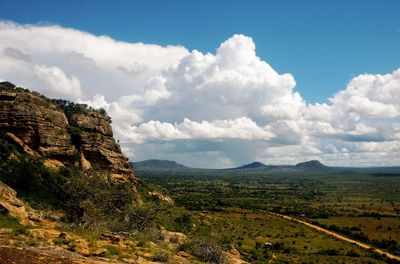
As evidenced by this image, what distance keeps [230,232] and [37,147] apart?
43832 mm

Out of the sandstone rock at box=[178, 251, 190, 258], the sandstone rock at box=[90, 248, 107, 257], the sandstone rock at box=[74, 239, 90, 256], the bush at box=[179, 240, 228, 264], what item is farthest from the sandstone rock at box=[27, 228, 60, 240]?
the bush at box=[179, 240, 228, 264]

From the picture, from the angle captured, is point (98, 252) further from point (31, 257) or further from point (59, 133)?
point (59, 133)

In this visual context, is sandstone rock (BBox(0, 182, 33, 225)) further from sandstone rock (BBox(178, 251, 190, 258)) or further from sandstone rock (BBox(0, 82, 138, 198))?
sandstone rock (BBox(0, 82, 138, 198))

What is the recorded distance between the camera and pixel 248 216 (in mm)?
113750

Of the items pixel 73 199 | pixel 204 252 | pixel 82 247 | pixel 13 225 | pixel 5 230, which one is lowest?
pixel 204 252

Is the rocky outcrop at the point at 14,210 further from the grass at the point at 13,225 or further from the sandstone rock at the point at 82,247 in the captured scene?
the sandstone rock at the point at 82,247

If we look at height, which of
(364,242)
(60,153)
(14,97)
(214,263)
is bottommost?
(364,242)

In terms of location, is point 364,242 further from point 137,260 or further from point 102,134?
point 137,260

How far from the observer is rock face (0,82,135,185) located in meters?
56.3

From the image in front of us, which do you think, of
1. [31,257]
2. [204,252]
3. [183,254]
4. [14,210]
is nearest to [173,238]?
[204,252]

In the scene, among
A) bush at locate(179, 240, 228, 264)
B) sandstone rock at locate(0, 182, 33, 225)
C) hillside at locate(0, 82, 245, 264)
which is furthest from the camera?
bush at locate(179, 240, 228, 264)

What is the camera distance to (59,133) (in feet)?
203

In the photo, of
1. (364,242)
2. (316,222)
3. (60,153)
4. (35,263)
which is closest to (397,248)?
(364,242)

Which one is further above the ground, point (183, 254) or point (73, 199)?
point (73, 199)
